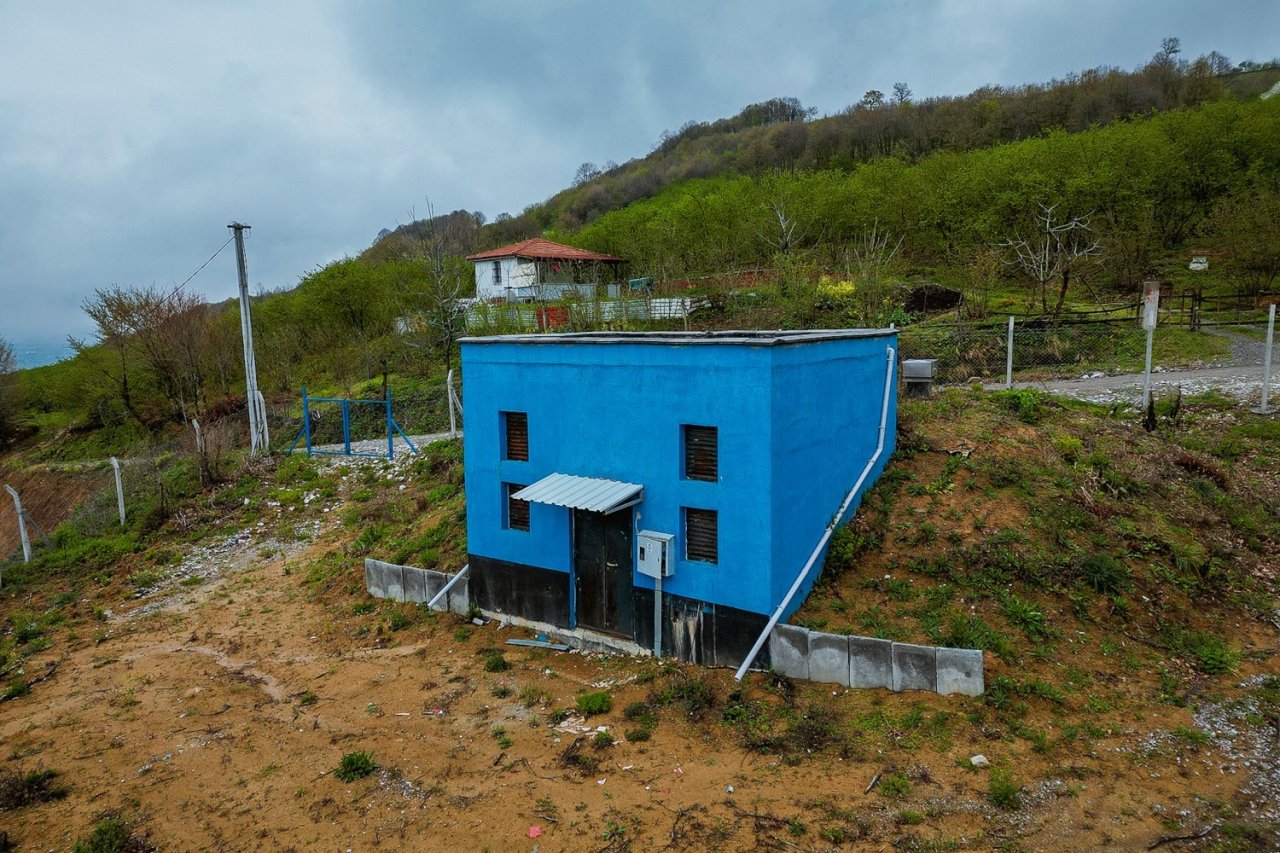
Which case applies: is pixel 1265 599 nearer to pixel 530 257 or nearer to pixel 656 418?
pixel 656 418

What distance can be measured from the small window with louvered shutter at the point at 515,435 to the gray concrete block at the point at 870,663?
4.76 m

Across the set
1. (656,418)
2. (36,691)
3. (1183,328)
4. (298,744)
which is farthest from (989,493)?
(1183,328)

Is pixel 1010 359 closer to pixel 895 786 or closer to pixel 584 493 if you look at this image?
pixel 584 493

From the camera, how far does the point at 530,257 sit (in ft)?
119

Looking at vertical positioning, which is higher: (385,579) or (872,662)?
(872,662)

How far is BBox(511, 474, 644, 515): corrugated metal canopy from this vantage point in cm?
766

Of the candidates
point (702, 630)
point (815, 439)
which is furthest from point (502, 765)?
point (815, 439)

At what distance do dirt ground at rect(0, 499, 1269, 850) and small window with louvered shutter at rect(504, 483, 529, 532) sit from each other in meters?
1.62

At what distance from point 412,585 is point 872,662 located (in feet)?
22.5

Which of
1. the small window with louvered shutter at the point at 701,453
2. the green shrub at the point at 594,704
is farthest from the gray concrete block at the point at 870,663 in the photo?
the green shrub at the point at 594,704

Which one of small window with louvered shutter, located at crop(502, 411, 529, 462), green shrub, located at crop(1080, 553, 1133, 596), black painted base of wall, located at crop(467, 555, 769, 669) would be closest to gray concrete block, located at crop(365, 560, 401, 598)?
black painted base of wall, located at crop(467, 555, 769, 669)

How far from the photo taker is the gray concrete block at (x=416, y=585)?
10.4 m

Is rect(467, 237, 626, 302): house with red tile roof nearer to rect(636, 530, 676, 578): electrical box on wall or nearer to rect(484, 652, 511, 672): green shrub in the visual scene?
rect(484, 652, 511, 672): green shrub

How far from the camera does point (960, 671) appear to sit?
6.73 meters
